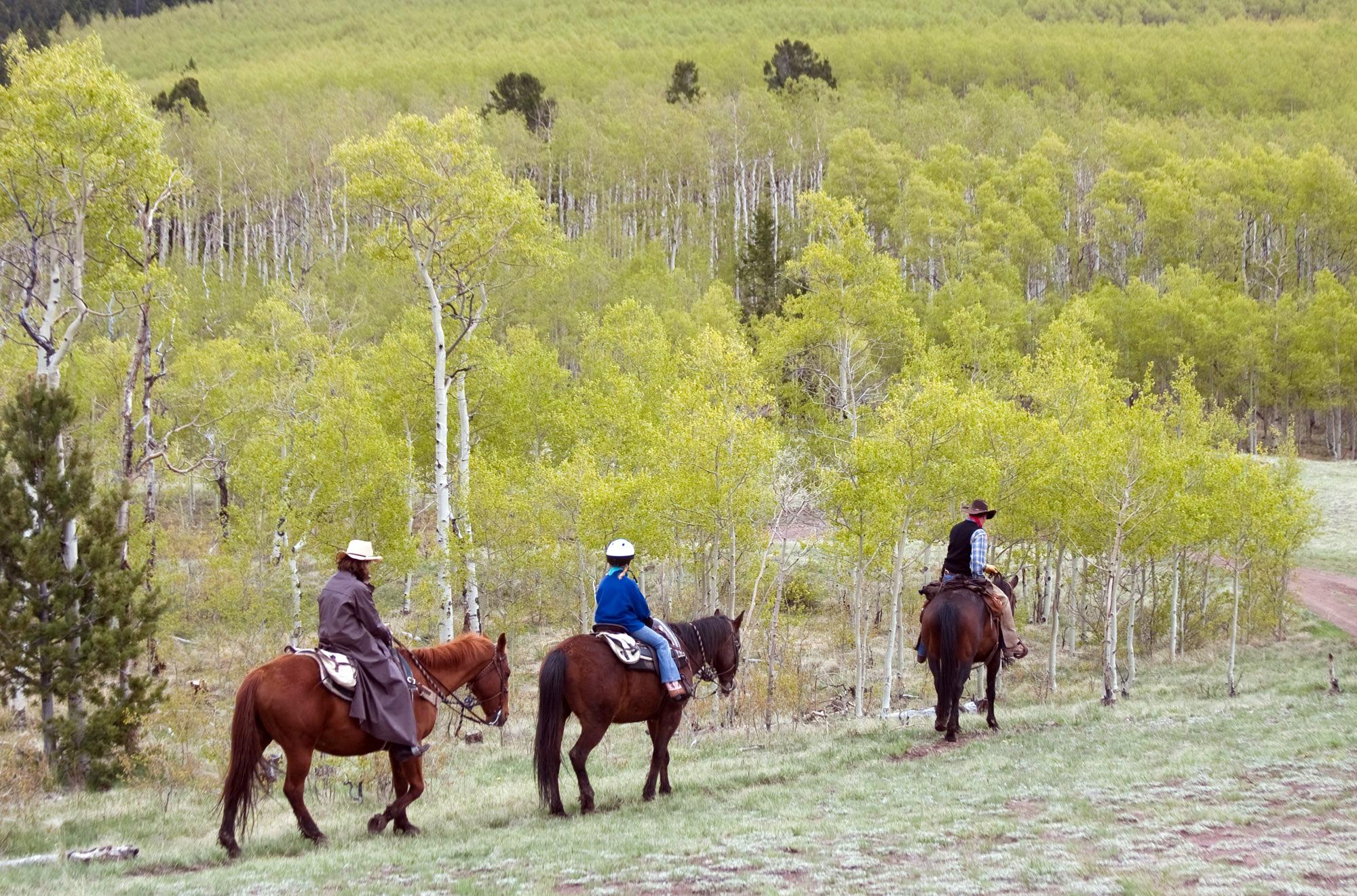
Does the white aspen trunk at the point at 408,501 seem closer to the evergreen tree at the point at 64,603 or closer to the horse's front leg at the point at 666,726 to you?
the evergreen tree at the point at 64,603

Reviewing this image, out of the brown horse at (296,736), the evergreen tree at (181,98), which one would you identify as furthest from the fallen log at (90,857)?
the evergreen tree at (181,98)

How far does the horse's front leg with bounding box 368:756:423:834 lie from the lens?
1069 centimetres

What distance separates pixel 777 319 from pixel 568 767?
31.8m

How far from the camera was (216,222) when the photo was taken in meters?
79.3

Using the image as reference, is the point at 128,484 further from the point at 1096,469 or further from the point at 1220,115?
the point at 1220,115

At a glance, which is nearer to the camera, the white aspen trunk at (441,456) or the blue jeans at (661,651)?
the blue jeans at (661,651)

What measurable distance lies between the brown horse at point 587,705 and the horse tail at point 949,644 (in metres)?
4.66

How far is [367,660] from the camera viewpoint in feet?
34.5

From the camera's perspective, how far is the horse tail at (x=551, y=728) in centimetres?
1129

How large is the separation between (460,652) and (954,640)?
7.03m

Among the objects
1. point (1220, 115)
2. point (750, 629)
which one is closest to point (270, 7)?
point (1220, 115)

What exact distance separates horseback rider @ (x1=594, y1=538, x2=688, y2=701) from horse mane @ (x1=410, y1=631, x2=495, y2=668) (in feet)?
4.27

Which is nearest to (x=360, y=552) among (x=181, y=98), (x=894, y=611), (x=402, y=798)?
(x=402, y=798)

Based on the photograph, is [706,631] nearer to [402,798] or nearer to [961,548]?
[402,798]
